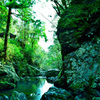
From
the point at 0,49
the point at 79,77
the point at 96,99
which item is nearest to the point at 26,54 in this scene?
the point at 0,49

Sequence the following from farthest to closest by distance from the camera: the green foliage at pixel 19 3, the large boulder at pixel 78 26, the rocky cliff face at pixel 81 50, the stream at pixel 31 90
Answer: the green foliage at pixel 19 3 → the large boulder at pixel 78 26 → the stream at pixel 31 90 → the rocky cliff face at pixel 81 50

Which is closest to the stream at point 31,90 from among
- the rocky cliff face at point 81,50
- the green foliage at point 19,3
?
the rocky cliff face at point 81,50

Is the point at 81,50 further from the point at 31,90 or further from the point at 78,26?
the point at 31,90

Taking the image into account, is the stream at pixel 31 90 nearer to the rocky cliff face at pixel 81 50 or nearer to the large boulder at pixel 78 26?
the rocky cliff face at pixel 81 50

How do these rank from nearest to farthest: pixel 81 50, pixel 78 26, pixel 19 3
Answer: pixel 81 50
pixel 78 26
pixel 19 3

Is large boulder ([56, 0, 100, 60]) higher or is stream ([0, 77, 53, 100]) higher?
large boulder ([56, 0, 100, 60])

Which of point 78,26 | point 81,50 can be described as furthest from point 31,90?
point 78,26

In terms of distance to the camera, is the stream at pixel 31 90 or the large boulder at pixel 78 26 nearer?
the stream at pixel 31 90

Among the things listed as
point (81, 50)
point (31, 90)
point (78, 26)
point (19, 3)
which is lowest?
point (31, 90)

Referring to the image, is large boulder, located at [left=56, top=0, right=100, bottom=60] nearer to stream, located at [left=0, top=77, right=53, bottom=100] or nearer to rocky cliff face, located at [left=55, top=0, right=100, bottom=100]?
rocky cliff face, located at [left=55, top=0, right=100, bottom=100]

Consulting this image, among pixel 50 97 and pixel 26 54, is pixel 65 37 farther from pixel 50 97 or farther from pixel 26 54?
pixel 26 54

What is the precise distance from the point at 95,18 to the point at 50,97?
5.15 meters

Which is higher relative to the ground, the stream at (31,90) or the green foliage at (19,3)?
the green foliage at (19,3)

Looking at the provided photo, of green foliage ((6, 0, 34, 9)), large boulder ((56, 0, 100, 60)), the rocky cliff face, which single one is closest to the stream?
the rocky cliff face
